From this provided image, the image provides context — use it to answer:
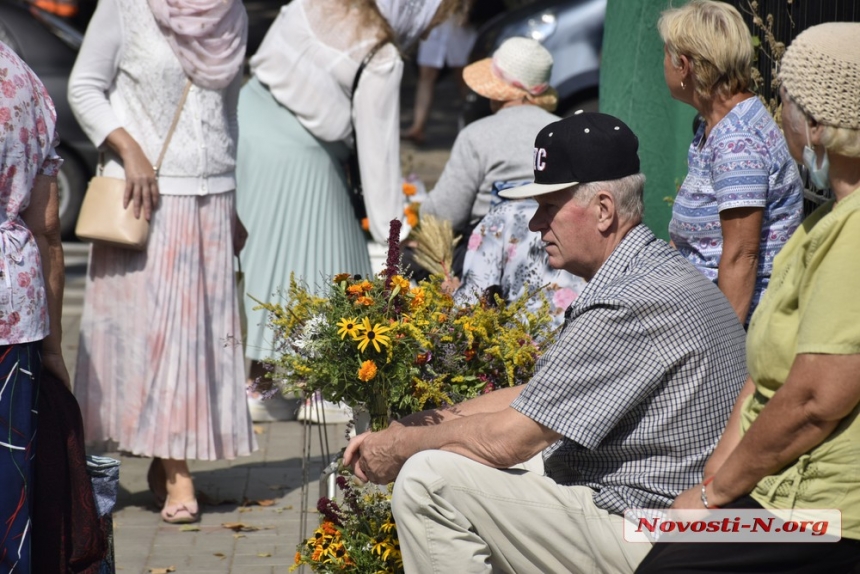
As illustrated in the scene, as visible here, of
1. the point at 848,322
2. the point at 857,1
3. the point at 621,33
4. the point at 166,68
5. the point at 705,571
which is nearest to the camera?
the point at 848,322

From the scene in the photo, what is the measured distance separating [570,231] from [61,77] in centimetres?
770

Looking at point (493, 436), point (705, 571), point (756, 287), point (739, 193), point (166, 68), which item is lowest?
point (705, 571)

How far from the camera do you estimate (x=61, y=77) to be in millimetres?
9852

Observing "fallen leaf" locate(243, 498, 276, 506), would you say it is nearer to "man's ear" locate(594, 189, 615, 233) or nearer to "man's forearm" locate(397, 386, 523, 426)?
"man's forearm" locate(397, 386, 523, 426)

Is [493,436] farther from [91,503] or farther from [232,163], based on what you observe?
[232,163]

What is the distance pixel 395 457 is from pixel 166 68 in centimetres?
217

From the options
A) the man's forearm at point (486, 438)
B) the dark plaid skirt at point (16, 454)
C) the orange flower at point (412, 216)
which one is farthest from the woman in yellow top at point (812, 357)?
the orange flower at point (412, 216)

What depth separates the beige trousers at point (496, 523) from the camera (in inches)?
115

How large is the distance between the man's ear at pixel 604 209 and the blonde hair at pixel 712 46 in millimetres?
998

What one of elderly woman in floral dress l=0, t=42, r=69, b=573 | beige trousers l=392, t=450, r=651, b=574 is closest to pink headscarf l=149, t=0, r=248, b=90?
elderly woman in floral dress l=0, t=42, r=69, b=573

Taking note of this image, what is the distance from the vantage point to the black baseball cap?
3045 mm

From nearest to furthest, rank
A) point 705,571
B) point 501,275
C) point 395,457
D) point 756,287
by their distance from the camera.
→ 1. point 705,571
2. point 395,457
3. point 756,287
4. point 501,275

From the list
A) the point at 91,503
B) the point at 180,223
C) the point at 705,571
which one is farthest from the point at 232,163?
the point at 705,571

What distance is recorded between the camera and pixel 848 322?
7.61ft
